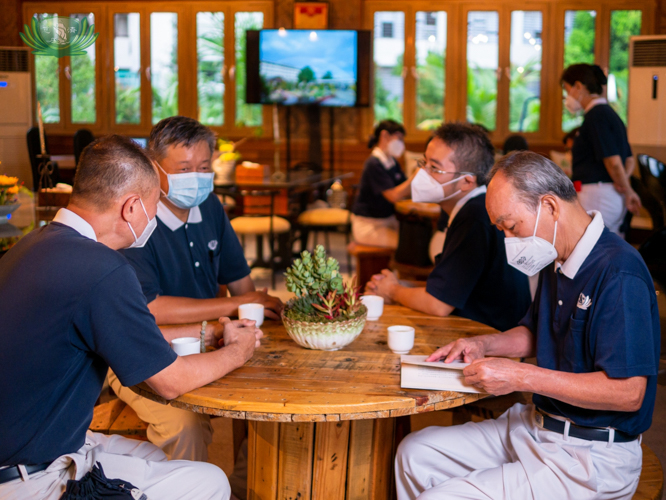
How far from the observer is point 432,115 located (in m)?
8.88

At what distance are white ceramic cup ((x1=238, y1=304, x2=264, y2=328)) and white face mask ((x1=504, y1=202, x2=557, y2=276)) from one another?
77 centimetres

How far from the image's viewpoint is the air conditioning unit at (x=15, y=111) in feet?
8.40

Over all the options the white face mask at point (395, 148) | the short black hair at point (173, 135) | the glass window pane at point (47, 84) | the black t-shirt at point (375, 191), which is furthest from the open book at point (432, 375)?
the white face mask at point (395, 148)

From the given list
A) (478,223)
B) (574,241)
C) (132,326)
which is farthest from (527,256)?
(132,326)

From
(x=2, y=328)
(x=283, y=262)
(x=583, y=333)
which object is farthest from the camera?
(x=283, y=262)

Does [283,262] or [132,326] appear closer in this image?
[132,326]

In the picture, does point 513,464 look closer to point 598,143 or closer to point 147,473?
point 147,473

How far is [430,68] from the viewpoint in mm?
8820

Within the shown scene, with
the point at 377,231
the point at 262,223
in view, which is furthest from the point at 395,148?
the point at 262,223

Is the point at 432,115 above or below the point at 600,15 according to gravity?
below

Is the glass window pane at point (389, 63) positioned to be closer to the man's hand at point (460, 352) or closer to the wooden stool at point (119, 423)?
the wooden stool at point (119, 423)

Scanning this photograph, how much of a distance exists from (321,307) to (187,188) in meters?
0.85

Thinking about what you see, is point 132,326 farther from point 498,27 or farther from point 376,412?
point 498,27

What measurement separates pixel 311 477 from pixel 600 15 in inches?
324
